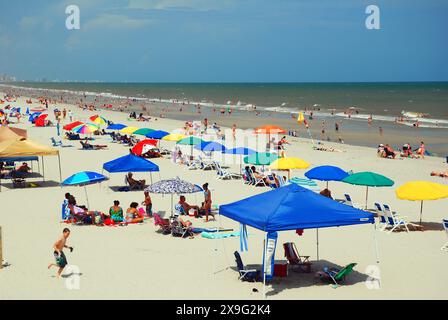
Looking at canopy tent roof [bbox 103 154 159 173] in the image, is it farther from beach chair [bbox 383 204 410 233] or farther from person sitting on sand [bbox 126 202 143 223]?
beach chair [bbox 383 204 410 233]

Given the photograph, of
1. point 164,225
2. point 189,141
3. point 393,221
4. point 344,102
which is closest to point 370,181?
point 393,221

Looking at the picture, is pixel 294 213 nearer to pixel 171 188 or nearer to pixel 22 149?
pixel 171 188

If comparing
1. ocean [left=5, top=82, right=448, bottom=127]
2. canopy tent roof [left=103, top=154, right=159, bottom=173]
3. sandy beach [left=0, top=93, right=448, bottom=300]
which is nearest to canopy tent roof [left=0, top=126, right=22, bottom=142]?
sandy beach [left=0, top=93, right=448, bottom=300]

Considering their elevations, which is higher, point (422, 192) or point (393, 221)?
point (422, 192)

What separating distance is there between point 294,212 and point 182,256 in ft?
9.72

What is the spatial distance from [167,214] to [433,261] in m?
6.88

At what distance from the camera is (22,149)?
17.6 meters

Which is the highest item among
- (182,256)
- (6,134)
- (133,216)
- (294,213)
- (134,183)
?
(6,134)

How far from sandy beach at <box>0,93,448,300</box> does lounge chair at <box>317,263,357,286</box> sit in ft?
0.54

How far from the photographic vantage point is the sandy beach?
913cm

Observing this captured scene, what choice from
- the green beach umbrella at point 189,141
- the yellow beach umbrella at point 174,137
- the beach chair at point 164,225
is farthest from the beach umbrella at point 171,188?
the yellow beach umbrella at point 174,137

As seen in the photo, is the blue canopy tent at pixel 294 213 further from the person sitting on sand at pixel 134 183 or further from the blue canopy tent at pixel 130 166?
the person sitting on sand at pixel 134 183

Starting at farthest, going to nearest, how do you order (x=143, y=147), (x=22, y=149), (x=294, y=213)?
(x=143, y=147) → (x=22, y=149) → (x=294, y=213)

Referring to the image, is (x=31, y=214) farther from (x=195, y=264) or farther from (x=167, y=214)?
(x=195, y=264)
